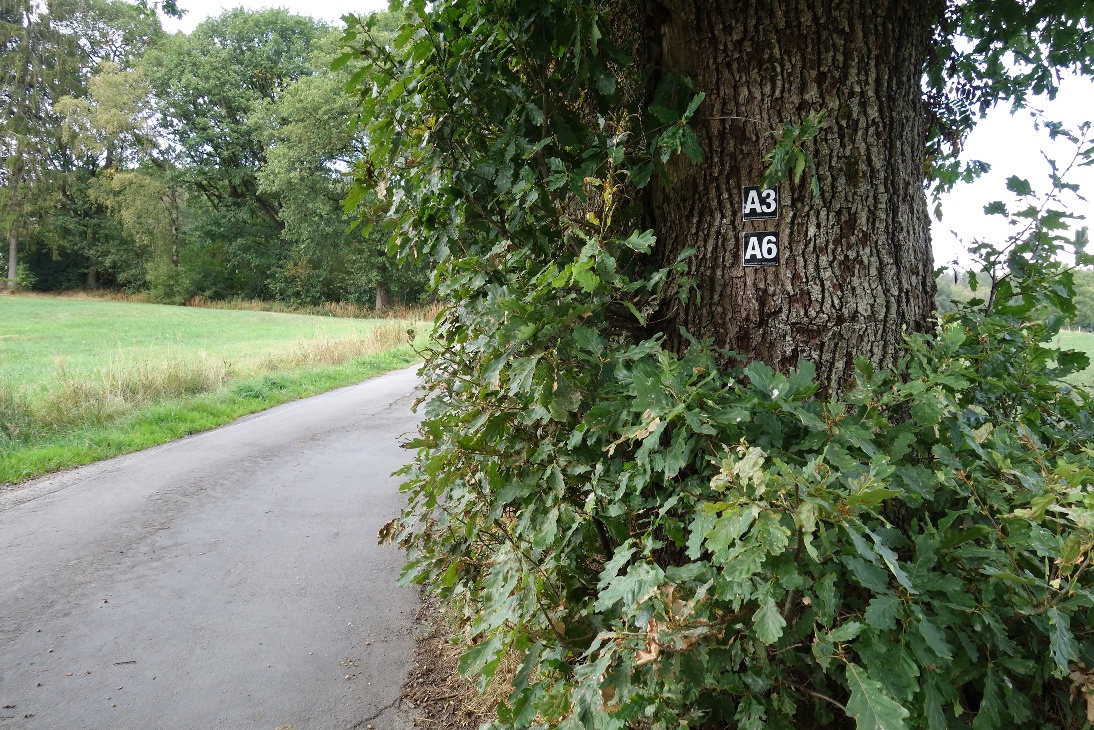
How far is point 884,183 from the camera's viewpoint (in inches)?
93.7

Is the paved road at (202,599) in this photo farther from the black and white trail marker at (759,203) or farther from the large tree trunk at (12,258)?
the large tree trunk at (12,258)

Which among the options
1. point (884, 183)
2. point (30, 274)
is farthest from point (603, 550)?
point (30, 274)

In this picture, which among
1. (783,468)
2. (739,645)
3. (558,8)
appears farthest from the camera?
(558,8)

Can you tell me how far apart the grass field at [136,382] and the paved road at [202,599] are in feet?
3.09

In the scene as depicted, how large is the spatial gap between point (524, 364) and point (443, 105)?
114 cm

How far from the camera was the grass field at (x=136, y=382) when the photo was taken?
759 centimetres

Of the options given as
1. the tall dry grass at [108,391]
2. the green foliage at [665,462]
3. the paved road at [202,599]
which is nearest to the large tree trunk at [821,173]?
the green foliage at [665,462]

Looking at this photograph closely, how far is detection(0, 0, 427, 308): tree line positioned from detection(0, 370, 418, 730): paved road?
3334 cm

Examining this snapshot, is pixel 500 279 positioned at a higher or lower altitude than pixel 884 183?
lower

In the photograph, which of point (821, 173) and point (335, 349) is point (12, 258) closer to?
point (335, 349)

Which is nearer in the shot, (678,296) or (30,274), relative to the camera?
(678,296)

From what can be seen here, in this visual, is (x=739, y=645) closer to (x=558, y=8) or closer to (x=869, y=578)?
(x=869, y=578)

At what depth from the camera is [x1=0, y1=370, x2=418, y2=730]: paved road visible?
10.3ft

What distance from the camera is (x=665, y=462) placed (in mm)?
1973
